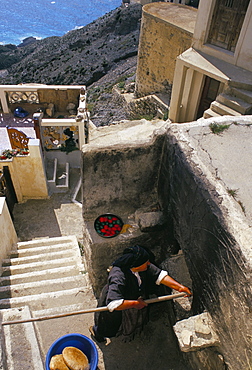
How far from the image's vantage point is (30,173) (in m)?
9.38

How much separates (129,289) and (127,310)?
0.33 m

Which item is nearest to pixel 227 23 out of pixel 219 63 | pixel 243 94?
pixel 219 63

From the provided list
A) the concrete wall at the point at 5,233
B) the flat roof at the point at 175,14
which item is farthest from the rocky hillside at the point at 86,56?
the concrete wall at the point at 5,233

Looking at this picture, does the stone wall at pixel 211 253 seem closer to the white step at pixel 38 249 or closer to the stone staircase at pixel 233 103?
the white step at pixel 38 249

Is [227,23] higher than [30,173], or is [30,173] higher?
[227,23]

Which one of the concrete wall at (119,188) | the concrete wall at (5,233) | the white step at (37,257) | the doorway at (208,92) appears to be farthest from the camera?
the doorway at (208,92)

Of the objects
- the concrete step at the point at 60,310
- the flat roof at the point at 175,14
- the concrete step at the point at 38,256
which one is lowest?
the concrete step at the point at 38,256

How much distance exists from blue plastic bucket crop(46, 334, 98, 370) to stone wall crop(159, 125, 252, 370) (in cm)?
132

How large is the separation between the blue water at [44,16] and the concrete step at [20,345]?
8462 centimetres

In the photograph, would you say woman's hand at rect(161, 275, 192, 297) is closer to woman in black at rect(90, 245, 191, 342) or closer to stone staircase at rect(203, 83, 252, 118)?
woman in black at rect(90, 245, 191, 342)

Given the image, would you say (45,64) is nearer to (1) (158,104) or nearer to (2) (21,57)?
(2) (21,57)

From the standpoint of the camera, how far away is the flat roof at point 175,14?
48.3 feet

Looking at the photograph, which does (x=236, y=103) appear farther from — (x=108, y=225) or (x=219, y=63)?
(x=108, y=225)

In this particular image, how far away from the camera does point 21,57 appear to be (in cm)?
4553
